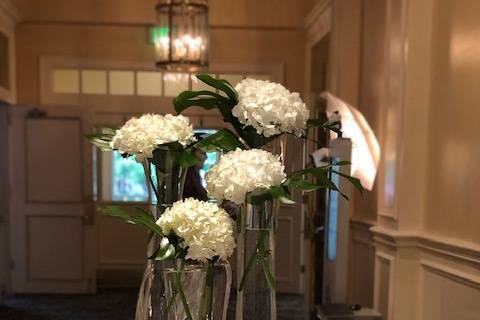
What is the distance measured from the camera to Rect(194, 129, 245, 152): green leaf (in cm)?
90

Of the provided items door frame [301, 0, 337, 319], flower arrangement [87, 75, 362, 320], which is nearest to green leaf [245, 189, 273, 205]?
flower arrangement [87, 75, 362, 320]

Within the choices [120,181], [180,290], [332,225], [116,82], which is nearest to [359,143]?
[332,225]

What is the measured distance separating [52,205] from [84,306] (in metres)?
1.06

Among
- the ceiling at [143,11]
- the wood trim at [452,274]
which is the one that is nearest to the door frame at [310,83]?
the ceiling at [143,11]

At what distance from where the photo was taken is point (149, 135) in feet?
2.82

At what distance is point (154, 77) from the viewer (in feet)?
16.3

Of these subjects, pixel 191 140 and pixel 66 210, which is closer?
pixel 191 140

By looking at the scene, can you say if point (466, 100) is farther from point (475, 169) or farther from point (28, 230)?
point (28, 230)

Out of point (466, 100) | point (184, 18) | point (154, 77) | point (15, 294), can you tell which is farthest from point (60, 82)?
point (466, 100)

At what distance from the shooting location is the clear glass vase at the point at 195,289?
83 cm

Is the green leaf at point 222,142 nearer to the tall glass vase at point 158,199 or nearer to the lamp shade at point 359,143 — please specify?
the tall glass vase at point 158,199

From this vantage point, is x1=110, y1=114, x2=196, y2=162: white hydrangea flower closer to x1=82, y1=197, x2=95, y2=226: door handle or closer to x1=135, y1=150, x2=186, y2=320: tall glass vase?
x1=135, y1=150, x2=186, y2=320: tall glass vase

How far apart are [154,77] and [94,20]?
0.81 meters

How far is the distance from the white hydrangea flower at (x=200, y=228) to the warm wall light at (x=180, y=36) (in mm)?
3051
